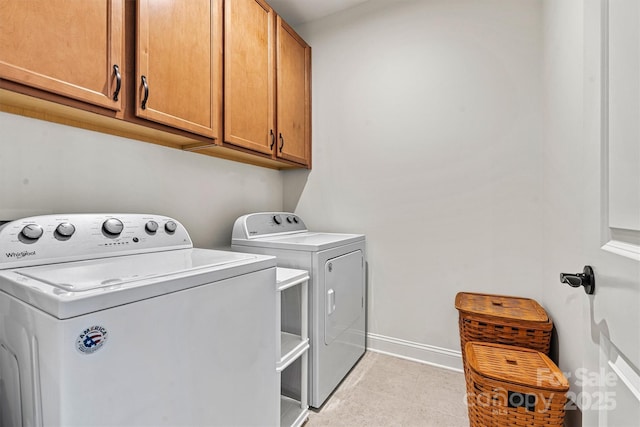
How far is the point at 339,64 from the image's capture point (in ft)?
7.72

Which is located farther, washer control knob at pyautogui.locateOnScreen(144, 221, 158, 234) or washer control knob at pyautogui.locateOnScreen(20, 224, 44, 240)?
washer control knob at pyautogui.locateOnScreen(144, 221, 158, 234)

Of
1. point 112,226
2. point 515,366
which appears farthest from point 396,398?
point 112,226

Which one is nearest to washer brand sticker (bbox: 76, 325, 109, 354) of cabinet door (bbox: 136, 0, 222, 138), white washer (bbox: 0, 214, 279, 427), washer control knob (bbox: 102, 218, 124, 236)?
white washer (bbox: 0, 214, 279, 427)

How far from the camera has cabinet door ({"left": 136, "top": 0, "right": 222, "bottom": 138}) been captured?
1.20m

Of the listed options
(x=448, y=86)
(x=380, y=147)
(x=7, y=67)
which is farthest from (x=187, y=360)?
(x=448, y=86)

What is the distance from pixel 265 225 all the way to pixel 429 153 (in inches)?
49.6

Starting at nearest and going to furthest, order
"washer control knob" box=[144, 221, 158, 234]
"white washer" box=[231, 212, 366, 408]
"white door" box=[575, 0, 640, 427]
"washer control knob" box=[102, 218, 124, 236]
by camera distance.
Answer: "white door" box=[575, 0, 640, 427] < "washer control knob" box=[102, 218, 124, 236] < "washer control knob" box=[144, 221, 158, 234] < "white washer" box=[231, 212, 366, 408]

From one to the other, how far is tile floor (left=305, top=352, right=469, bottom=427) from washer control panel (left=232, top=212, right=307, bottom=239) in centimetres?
107

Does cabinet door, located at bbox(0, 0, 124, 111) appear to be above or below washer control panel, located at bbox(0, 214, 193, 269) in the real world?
above

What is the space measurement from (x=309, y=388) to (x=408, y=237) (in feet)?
3.88

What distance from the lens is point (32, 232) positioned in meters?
0.97

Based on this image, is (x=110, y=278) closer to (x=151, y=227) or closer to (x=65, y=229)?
(x=65, y=229)

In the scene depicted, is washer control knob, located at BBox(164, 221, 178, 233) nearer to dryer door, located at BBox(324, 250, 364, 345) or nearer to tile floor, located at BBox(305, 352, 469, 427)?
dryer door, located at BBox(324, 250, 364, 345)

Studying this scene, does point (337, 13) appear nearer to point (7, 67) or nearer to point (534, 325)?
point (7, 67)
